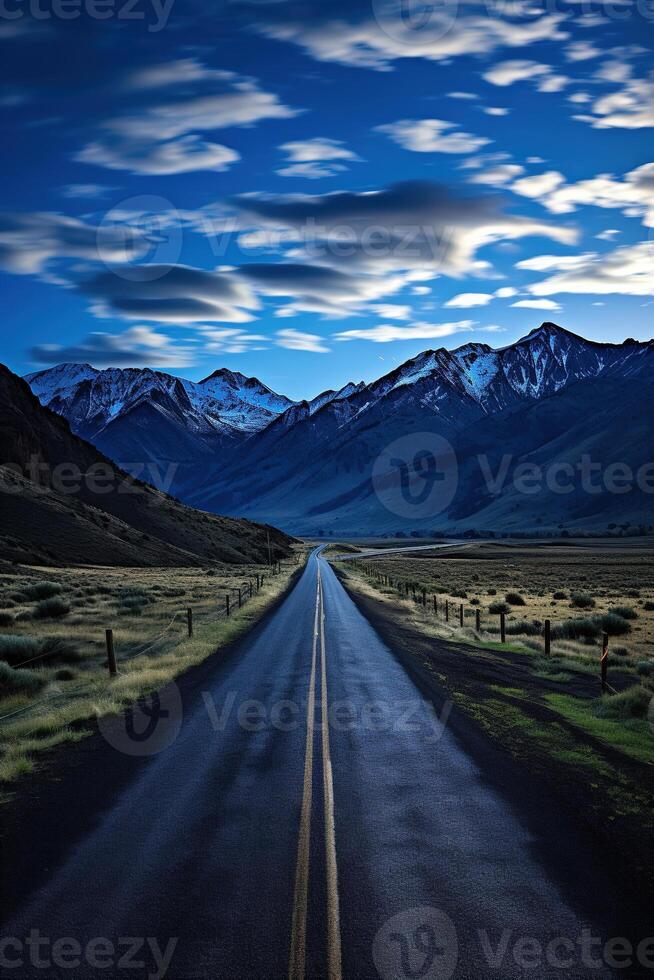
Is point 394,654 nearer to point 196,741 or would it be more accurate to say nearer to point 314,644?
point 314,644

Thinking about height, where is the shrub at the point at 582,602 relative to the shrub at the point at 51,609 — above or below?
below

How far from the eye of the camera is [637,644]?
2550 cm

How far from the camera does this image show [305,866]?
714 centimetres

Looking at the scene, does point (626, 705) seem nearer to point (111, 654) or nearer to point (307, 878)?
point (307, 878)

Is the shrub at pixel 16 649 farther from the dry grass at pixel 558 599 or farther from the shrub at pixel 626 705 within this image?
the dry grass at pixel 558 599

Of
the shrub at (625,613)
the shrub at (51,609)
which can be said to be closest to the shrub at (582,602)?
the shrub at (625,613)

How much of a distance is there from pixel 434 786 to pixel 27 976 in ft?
18.3

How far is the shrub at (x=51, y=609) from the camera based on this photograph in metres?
26.9

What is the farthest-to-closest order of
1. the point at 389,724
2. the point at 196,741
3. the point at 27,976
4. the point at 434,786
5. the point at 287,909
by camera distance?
the point at 389,724 → the point at 196,741 → the point at 434,786 → the point at 287,909 → the point at 27,976

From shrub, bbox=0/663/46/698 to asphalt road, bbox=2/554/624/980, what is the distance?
430 cm

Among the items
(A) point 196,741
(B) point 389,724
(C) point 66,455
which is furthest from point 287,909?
(C) point 66,455

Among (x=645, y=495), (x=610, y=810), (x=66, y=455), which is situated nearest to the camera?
(x=610, y=810)

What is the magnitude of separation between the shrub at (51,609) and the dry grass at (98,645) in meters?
0.23

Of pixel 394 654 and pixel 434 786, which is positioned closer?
pixel 434 786
